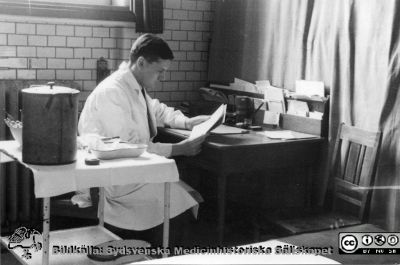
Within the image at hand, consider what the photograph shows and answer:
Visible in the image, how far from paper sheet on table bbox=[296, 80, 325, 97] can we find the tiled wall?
135cm

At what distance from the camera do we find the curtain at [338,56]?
12.7ft

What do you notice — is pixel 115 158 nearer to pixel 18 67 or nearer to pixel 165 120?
pixel 165 120

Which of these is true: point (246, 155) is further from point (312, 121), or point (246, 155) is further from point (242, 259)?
point (242, 259)

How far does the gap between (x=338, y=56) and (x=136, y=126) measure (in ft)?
5.01

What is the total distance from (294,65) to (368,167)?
1193mm

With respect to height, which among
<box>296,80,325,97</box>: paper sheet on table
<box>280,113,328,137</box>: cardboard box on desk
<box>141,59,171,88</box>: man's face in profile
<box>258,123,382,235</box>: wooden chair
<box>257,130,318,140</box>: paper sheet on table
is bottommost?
<box>258,123,382,235</box>: wooden chair

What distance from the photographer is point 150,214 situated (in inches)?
146

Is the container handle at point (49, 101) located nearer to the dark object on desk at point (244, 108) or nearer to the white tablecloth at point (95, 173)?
the white tablecloth at point (95, 173)

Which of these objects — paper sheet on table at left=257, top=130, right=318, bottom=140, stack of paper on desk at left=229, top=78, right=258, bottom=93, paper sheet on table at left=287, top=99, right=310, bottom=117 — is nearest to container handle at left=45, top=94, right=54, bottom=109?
paper sheet on table at left=257, top=130, right=318, bottom=140

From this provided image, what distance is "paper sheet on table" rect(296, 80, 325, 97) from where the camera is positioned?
14.5ft

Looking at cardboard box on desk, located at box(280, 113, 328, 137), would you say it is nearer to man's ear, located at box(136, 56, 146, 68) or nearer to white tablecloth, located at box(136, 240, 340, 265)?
man's ear, located at box(136, 56, 146, 68)

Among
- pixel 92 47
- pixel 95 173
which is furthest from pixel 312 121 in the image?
pixel 95 173

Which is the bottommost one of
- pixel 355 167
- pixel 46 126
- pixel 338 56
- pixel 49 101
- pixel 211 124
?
pixel 355 167

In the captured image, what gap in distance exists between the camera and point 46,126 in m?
2.88
